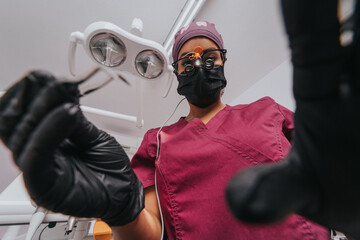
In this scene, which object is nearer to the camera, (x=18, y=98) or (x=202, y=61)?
(x=18, y=98)

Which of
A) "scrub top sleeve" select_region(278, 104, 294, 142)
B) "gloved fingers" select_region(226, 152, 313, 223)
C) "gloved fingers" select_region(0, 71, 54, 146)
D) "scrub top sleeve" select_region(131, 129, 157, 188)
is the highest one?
"gloved fingers" select_region(0, 71, 54, 146)

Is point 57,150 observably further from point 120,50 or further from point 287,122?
point 287,122

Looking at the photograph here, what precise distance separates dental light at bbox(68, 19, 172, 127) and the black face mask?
14cm

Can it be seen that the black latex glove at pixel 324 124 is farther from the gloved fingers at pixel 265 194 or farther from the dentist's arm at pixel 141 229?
the dentist's arm at pixel 141 229

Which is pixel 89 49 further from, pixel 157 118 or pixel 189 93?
pixel 157 118

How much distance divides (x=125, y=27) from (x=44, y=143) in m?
1.04

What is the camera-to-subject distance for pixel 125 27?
104 centimetres

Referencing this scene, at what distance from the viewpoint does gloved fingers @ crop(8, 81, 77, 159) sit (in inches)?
9.1

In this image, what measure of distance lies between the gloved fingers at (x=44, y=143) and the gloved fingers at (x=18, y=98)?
0.04m

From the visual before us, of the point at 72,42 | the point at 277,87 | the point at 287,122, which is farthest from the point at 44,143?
the point at 277,87

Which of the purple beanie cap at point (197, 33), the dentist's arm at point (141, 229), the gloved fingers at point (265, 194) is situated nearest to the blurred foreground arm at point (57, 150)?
the dentist's arm at point (141, 229)

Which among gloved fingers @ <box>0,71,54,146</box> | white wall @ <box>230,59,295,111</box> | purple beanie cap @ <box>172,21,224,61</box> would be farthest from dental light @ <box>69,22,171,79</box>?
white wall @ <box>230,59,295,111</box>

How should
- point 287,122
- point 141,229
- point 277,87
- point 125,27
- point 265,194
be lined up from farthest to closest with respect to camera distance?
1. point 277,87
2. point 125,27
3. point 287,122
4. point 141,229
5. point 265,194

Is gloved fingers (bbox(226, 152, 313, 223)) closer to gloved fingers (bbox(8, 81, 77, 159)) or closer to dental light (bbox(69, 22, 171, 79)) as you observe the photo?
gloved fingers (bbox(8, 81, 77, 159))
